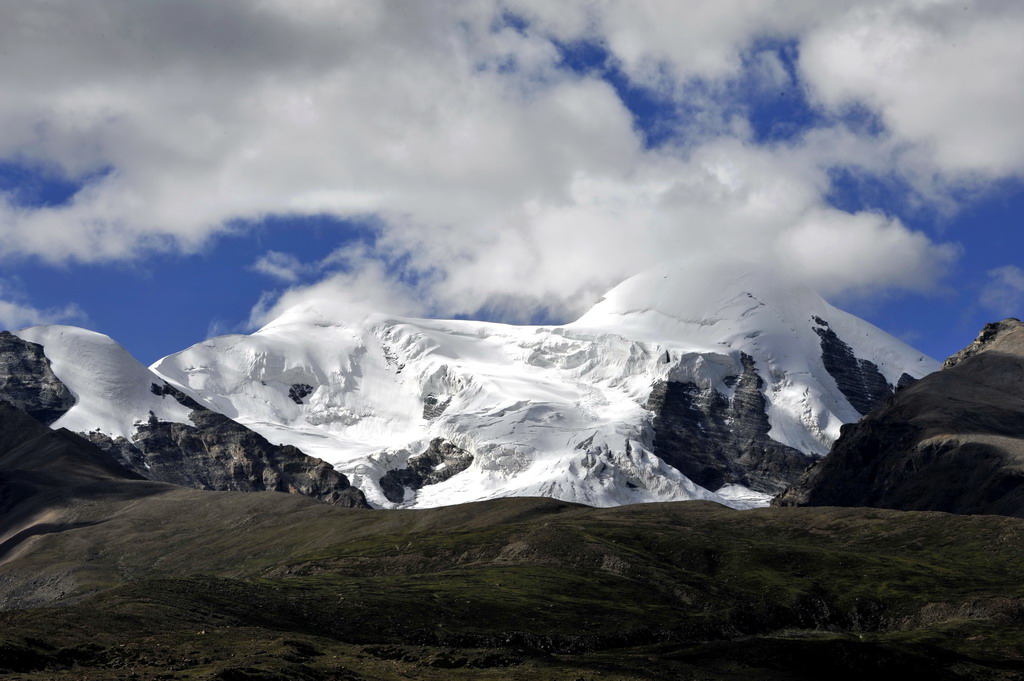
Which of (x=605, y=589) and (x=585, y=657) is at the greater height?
(x=605, y=589)

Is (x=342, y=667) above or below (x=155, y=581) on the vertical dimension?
below

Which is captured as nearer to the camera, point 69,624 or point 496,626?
→ point 69,624

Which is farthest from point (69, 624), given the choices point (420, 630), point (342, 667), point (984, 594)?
point (984, 594)

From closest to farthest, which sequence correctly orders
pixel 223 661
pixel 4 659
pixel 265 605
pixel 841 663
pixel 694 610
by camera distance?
pixel 4 659 → pixel 223 661 → pixel 841 663 → pixel 265 605 → pixel 694 610

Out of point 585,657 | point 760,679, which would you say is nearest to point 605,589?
point 585,657

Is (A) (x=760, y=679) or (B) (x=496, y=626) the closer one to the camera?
(A) (x=760, y=679)

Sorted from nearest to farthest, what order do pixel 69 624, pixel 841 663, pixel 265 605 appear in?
pixel 69 624
pixel 841 663
pixel 265 605

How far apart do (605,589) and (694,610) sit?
12.9 m

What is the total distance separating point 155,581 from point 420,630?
1269 inches

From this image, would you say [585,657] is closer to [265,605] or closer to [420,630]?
[420,630]

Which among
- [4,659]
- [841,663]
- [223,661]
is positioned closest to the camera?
[4,659]

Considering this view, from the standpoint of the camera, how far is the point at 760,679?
138000mm

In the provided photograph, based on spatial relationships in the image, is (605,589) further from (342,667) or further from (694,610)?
(342,667)

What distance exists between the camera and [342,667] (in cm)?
12531
